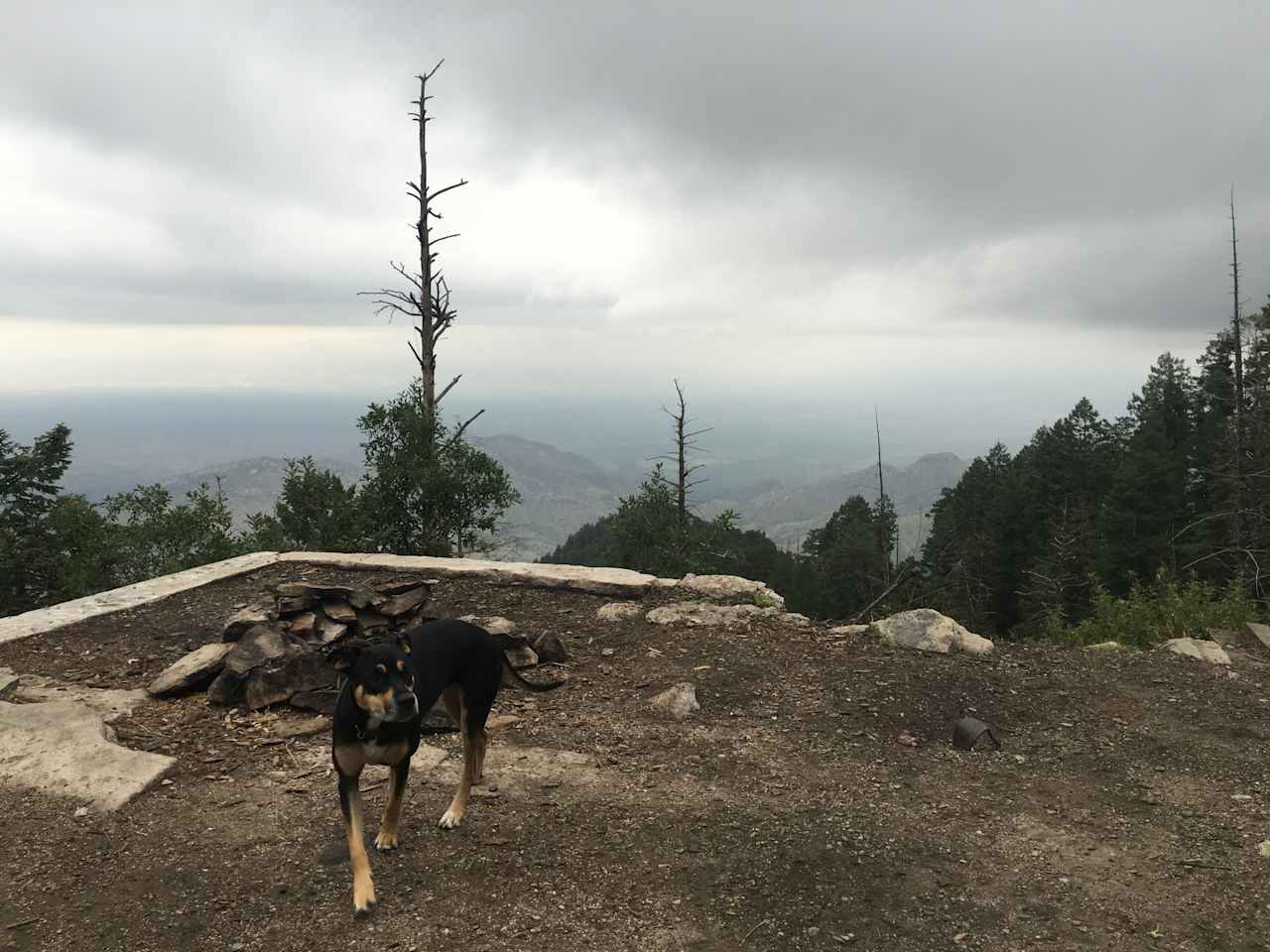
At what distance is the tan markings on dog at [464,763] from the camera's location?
15.9ft

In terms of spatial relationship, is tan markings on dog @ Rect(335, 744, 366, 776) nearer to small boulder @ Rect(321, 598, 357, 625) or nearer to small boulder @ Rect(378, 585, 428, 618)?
small boulder @ Rect(321, 598, 357, 625)

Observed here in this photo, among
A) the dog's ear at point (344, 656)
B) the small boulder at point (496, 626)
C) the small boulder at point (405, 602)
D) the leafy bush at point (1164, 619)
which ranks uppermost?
the dog's ear at point (344, 656)

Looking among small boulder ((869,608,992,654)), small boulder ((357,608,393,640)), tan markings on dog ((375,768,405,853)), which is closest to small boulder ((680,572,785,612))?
small boulder ((869,608,992,654))

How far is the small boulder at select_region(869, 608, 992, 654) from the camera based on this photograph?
840 centimetres

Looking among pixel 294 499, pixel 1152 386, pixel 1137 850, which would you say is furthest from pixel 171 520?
pixel 1152 386

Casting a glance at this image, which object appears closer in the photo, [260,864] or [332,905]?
[332,905]

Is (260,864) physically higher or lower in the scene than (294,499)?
lower

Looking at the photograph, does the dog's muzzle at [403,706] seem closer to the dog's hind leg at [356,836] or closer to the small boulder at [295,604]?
the dog's hind leg at [356,836]

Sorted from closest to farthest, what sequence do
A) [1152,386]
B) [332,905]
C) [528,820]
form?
[332,905] < [528,820] < [1152,386]

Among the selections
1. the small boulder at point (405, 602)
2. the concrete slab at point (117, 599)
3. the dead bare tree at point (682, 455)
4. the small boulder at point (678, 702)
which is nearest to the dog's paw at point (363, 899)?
the small boulder at point (678, 702)

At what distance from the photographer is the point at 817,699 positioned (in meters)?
7.09

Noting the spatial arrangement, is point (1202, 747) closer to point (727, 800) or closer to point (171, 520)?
point (727, 800)

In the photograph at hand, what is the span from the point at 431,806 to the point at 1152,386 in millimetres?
60828

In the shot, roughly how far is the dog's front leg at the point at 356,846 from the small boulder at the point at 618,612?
17.9 ft
